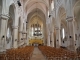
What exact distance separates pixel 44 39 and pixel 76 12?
79.7 feet

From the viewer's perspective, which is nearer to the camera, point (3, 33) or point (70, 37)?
point (3, 33)

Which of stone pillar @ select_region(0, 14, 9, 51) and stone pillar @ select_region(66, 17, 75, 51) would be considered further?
stone pillar @ select_region(66, 17, 75, 51)

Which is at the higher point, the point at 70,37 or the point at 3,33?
the point at 3,33

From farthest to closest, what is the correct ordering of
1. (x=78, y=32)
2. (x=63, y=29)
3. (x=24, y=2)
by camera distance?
(x=63, y=29) < (x=24, y=2) < (x=78, y=32)

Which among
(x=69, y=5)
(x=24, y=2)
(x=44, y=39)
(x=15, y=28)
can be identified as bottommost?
(x=44, y=39)

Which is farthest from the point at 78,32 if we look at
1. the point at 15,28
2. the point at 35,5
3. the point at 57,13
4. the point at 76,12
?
the point at 35,5

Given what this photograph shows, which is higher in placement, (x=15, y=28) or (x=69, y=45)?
(x=15, y=28)

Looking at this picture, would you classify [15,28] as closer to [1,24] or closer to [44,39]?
[1,24]

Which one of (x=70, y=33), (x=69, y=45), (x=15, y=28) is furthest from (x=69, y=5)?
(x=15, y=28)

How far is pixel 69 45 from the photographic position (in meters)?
15.1

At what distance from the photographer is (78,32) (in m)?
26.1

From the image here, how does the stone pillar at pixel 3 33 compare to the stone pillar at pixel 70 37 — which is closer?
the stone pillar at pixel 3 33

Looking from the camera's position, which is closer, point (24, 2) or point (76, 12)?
point (76, 12)

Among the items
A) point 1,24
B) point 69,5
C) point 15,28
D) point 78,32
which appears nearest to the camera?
point 1,24
